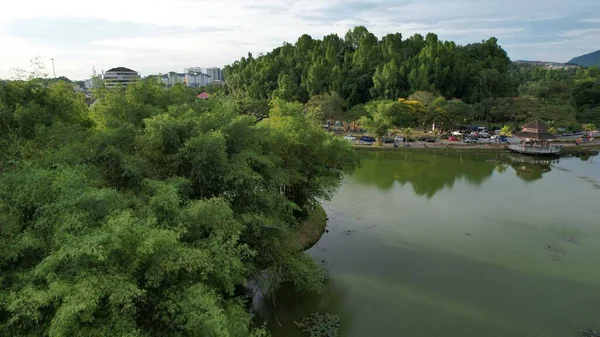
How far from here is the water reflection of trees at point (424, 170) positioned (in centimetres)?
2225

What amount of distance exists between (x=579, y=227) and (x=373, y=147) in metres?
17.2

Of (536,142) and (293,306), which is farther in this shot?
(536,142)

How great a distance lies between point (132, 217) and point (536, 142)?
31.5 meters

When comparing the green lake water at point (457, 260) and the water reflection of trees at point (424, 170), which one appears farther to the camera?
the water reflection of trees at point (424, 170)

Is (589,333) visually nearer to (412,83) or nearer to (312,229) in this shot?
(312,229)

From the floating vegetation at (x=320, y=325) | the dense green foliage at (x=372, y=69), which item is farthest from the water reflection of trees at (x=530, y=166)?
the floating vegetation at (x=320, y=325)

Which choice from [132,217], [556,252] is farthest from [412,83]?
[132,217]

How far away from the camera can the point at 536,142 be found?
30109mm

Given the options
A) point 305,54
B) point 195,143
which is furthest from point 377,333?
point 305,54

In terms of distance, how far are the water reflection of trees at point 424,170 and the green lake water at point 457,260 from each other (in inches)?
8.2

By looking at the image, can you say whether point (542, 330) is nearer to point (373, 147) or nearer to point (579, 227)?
point (579, 227)

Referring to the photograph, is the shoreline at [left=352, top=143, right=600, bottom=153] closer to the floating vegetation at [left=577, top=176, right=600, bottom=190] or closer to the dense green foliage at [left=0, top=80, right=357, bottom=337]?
the floating vegetation at [left=577, top=176, right=600, bottom=190]

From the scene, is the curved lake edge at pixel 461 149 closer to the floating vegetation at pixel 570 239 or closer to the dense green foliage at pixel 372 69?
the dense green foliage at pixel 372 69

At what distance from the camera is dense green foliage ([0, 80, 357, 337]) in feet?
17.8
